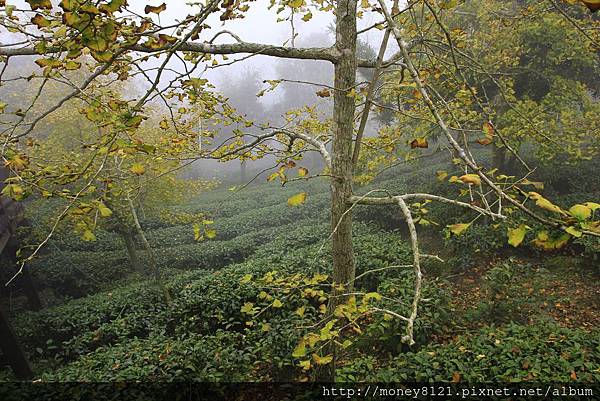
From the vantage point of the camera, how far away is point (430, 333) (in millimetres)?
5934

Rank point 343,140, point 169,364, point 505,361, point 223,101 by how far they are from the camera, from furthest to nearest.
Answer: point 169,364
point 505,361
point 223,101
point 343,140

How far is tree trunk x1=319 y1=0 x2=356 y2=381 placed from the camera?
3.35 meters

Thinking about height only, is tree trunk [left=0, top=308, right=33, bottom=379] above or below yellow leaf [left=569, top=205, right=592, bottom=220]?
below

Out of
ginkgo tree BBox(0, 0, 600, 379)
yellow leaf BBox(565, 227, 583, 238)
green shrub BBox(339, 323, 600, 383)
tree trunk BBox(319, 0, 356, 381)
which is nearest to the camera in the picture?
yellow leaf BBox(565, 227, 583, 238)

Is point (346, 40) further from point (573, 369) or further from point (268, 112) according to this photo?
point (268, 112)

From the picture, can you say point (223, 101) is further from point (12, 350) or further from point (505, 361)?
point (12, 350)

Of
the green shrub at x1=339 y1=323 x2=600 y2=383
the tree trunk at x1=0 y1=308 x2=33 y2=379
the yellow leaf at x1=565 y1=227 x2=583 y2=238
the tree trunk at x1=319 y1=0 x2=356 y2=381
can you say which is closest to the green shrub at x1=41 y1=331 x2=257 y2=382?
the green shrub at x1=339 y1=323 x2=600 y2=383

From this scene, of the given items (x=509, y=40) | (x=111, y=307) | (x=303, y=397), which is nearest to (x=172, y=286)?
(x=111, y=307)

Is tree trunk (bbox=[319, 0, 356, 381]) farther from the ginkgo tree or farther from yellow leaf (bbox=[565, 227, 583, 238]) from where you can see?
yellow leaf (bbox=[565, 227, 583, 238])

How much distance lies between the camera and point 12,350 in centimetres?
678

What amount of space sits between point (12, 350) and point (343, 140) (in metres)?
7.54

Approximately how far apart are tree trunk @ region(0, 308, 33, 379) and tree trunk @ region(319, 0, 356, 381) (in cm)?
651

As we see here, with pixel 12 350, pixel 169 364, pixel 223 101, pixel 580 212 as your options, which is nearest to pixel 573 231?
pixel 580 212

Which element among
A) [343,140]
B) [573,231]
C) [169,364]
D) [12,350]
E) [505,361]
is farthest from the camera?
[12,350]
